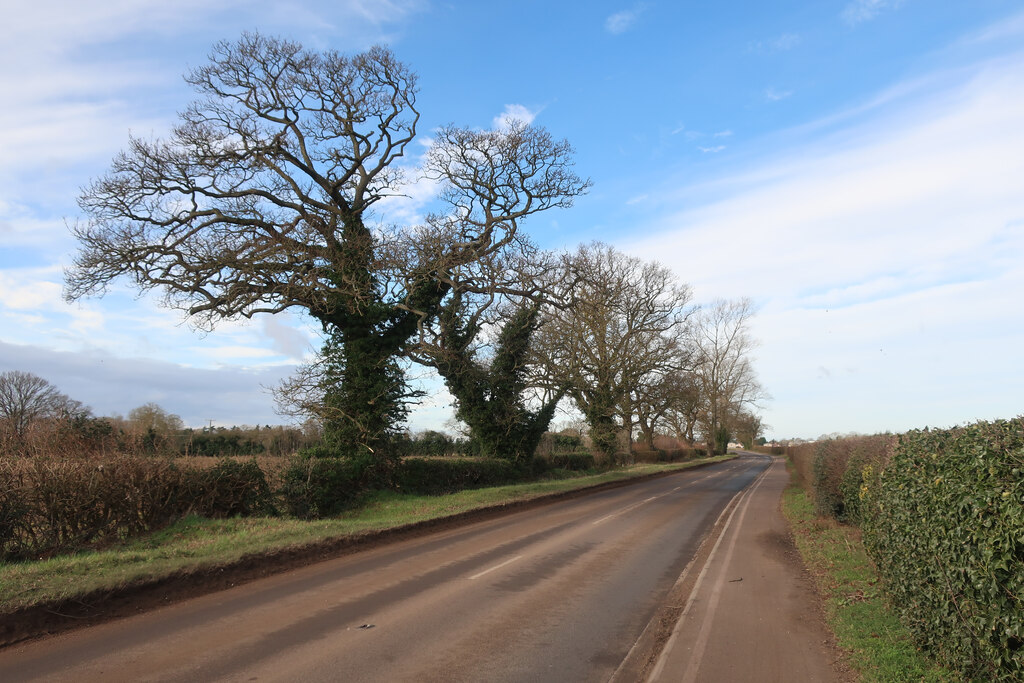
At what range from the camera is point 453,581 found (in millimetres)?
9570

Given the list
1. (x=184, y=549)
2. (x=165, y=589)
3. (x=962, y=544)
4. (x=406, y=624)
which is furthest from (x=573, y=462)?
(x=962, y=544)

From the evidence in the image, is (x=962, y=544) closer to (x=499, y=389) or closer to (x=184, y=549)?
(x=184, y=549)

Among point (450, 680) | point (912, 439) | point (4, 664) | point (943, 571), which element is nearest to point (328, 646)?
point (450, 680)

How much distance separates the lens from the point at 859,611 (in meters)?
7.80

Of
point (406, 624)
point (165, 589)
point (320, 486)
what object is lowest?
point (406, 624)

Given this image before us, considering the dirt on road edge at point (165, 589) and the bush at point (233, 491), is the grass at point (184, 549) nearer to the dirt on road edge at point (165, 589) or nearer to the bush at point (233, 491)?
the dirt on road edge at point (165, 589)

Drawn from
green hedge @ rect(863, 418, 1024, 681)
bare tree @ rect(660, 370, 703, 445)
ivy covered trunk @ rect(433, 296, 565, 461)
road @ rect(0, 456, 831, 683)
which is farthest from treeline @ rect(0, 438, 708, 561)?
bare tree @ rect(660, 370, 703, 445)

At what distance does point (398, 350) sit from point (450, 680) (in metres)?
17.8

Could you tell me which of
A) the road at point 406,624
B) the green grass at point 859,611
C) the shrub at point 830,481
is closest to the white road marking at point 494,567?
the road at point 406,624

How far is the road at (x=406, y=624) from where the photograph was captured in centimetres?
583

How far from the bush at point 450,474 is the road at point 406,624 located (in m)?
8.38

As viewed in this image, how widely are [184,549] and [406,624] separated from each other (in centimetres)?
536

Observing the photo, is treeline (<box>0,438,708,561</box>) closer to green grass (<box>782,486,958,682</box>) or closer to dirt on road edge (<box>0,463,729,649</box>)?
dirt on road edge (<box>0,463,729,649</box>)

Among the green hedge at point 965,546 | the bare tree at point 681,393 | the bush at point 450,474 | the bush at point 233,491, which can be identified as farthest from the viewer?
the bare tree at point 681,393
